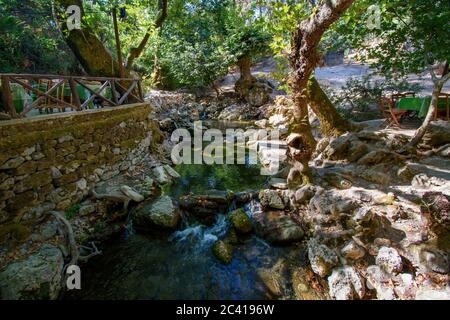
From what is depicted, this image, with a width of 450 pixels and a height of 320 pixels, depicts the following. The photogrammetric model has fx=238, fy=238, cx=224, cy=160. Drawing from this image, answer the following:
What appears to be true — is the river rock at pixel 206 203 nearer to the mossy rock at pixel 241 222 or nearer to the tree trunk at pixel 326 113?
the mossy rock at pixel 241 222

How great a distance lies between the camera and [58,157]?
519 centimetres

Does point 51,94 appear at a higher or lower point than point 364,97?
higher

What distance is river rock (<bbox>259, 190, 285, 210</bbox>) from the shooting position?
584cm

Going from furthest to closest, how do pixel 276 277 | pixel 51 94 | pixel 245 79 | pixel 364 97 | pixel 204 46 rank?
pixel 204 46
pixel 245 79
pixel 364 97
pixel 51 94
pixel 276 277

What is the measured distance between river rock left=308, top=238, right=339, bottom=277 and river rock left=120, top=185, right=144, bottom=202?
13.7 ft

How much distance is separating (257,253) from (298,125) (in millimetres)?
3245

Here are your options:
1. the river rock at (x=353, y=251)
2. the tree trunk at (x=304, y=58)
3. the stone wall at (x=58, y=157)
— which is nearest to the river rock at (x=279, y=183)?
the tree trunk at (x=304, y=58)

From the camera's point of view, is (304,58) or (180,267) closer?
(180,267)

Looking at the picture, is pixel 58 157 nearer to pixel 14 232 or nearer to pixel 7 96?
pixel 7 96

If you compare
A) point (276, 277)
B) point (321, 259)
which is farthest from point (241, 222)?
point (321, 259)

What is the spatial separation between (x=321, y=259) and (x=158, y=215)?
342 cm

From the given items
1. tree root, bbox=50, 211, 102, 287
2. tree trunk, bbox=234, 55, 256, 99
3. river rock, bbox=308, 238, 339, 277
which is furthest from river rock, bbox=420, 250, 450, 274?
tree trunk, bbox=234, 55, 256, 99

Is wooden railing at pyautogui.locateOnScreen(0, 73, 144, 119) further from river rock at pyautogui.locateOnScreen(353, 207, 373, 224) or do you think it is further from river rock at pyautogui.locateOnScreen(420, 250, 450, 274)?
river rock at pyautogui.locateOnScreen(420, 250, 450, 274)
